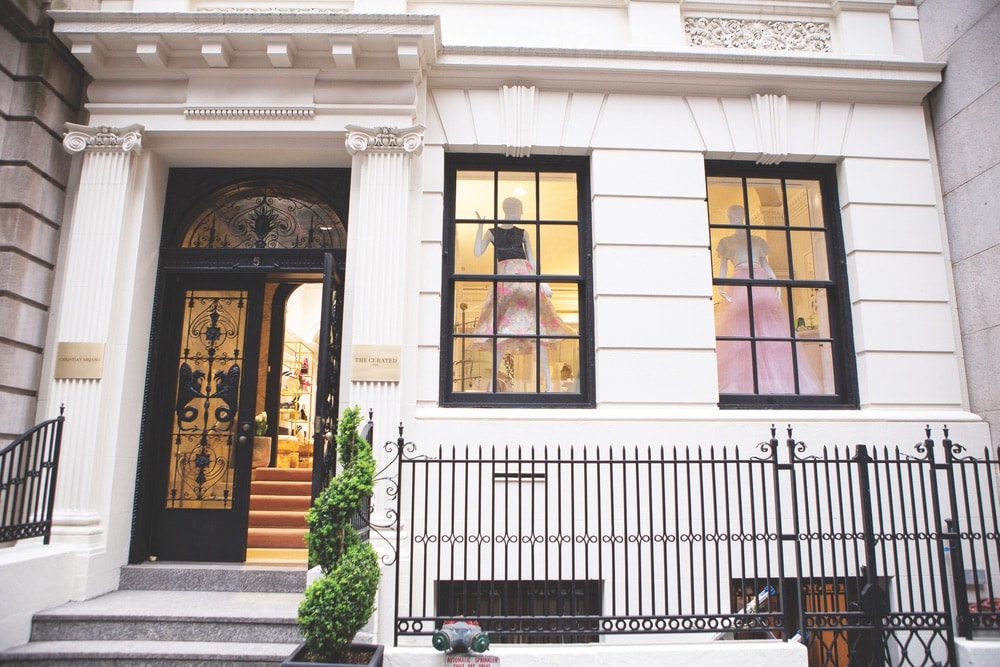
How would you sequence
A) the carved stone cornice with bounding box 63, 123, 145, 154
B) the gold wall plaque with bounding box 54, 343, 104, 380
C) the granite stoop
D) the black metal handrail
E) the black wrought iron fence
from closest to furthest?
A: the granite stoop < the black metal handrail < the black wrought iron fence < the gold wall plaque with bounding box 54, 343, 104, 380 < the carved stone cornice with bounding box 63, 123, 145, 154

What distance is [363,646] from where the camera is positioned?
443 cm

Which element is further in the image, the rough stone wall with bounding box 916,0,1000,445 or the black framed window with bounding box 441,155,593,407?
the black framed window with bounding box 441,155,593,407

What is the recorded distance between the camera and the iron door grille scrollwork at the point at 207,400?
21.1ft

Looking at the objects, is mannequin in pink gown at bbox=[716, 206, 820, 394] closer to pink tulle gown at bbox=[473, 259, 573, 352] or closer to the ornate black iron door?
pink tulle gown at bbox=[473, 259, 573, 352]

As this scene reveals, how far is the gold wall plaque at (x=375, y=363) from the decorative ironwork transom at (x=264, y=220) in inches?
62.6

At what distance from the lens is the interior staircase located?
7094 millimetres

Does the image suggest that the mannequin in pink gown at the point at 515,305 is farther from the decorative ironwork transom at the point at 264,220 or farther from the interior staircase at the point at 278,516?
the interior staircase at the point at 278,516

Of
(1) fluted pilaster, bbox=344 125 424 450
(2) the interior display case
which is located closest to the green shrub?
(1) fluted pilaster, bbox=344 125 424 450

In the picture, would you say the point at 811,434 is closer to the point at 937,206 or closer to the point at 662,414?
the point at 662,414

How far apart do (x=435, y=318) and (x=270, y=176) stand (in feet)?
8.26

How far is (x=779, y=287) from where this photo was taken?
6895mm

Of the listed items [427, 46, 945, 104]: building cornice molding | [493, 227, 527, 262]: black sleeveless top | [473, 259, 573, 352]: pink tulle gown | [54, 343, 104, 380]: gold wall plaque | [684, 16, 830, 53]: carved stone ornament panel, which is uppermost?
[684, 16, 830, 53]: carved stone ornament panel

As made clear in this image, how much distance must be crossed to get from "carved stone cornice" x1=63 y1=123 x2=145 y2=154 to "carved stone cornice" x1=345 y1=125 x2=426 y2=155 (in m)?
2.13

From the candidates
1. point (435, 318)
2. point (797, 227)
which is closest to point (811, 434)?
point (797, 227)
